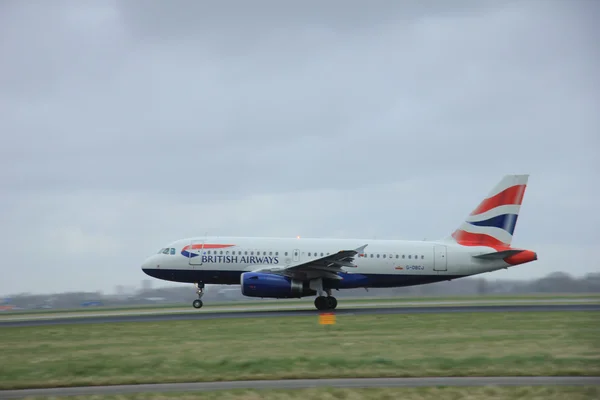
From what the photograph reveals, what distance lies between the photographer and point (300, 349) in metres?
19.2

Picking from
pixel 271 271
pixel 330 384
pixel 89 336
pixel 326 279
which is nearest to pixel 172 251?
pixel 271 271

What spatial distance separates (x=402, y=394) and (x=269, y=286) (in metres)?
19.2

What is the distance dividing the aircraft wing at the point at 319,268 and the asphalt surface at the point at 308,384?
17121 mm

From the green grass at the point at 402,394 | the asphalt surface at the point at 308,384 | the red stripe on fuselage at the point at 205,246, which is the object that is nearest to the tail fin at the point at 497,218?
the red stripe on fuselage at the point at 205,246

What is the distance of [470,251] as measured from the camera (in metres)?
35.5

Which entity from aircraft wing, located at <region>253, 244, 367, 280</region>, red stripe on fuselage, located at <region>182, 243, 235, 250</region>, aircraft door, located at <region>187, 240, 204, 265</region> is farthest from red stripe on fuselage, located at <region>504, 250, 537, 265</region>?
aircraft door, located at <region>187, 240, 204, 265</region>

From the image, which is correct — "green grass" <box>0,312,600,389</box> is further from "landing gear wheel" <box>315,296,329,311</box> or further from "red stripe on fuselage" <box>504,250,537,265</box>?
"red stripe on fuselage" <box>504,250,537,265</box>

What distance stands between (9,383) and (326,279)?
63.4 ft

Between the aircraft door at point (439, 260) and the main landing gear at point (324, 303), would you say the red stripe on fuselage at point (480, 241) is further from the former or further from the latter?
the main landing gear at point (324, 303)

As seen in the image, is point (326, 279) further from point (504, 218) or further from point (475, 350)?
point (475, 350)

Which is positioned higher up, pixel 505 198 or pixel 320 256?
pixel 505 198

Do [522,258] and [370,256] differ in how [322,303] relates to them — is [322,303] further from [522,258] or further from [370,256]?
[522,258]

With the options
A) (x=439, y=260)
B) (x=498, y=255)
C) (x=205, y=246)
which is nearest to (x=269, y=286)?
(x=205, y=246)

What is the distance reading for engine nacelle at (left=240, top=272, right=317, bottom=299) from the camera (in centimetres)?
3191
